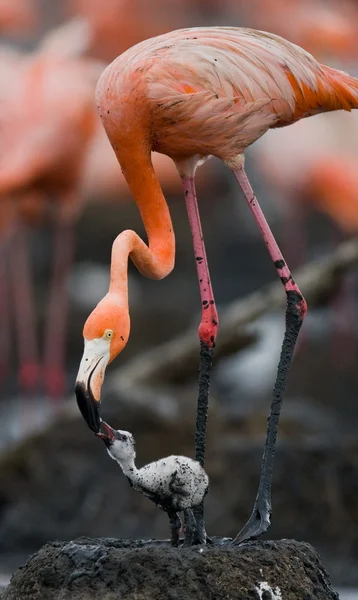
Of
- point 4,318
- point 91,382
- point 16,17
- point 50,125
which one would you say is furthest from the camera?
point 16,17

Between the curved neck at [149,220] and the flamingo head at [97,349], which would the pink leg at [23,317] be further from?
the flamingo head at [97,349]

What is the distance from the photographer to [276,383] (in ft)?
19.0

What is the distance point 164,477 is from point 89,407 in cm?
40

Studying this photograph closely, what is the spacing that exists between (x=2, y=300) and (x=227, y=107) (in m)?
8.71

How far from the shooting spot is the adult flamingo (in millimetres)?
5789

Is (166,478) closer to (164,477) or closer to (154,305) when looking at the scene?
(164,477)

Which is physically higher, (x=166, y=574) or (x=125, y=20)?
(x=125, y=20)

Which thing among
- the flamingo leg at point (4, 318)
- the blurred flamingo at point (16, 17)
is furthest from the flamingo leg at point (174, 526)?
A: the blurred flamingo at point (16, 17)

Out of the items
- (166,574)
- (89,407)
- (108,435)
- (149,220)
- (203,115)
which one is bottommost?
(166,574)

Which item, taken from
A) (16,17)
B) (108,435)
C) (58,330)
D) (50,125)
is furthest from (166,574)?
(16,17)

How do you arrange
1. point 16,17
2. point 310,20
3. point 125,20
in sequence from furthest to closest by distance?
point 125,20
point 16,17
point 310,20

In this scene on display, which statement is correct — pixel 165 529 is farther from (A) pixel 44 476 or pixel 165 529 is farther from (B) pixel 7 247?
(B) pixel 7 247

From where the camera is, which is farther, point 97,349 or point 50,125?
point 50,125

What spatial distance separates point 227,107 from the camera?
5891 mm
